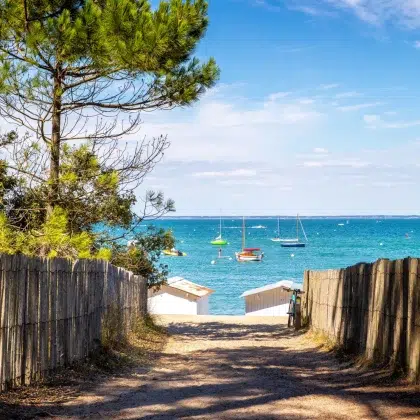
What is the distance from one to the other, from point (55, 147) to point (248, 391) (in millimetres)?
8409

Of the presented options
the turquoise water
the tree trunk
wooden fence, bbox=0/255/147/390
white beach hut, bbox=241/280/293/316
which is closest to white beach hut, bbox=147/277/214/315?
white beach hut, bbox=241/280/293/316

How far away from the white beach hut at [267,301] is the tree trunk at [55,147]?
25089 mm

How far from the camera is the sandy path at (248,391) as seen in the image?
8336 mm

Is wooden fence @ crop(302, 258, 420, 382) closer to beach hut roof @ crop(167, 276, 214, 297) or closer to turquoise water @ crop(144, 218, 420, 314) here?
beach hut roof @ crop(167, 276, 214, 297)

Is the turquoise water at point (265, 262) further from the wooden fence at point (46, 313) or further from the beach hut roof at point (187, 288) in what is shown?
the wooden fence at point (46, 313)

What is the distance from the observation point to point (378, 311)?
481 inches

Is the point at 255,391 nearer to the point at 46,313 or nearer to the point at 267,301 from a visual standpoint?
the point at 46,313

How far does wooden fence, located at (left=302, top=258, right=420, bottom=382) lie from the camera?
1010 centimetres

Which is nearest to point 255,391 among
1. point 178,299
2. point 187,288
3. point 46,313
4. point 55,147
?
point 46,313

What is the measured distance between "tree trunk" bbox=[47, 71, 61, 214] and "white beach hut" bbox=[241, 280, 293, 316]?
2509cm

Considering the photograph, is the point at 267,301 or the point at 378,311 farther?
the point at 267,301

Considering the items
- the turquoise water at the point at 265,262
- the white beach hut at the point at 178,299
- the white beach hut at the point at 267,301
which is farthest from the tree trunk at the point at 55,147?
the turquoise water at the point at 265,262

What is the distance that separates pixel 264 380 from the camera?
36.7 feet

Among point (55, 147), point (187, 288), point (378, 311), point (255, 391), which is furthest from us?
point (187, 288)
